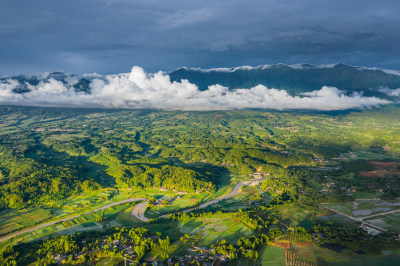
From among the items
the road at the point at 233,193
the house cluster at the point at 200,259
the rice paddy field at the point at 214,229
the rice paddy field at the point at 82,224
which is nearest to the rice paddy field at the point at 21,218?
the rice paddy field at the point at 82,224

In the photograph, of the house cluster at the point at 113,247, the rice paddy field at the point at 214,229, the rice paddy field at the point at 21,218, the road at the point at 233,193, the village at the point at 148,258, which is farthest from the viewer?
the road at the point at 233,193

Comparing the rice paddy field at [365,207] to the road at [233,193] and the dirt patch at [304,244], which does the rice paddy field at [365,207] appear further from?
the road at [233,193]

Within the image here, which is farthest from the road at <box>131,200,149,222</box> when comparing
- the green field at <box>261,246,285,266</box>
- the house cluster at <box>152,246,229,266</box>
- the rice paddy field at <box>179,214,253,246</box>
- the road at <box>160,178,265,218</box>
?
the green field at <box>261,246,285,266</box>

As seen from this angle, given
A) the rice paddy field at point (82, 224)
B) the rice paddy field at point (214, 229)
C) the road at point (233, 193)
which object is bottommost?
the road at point (233, 193)

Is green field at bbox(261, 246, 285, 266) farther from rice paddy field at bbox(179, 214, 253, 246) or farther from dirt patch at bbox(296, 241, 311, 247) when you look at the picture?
rice paddy field at bbox(179, 214, 253, 246)

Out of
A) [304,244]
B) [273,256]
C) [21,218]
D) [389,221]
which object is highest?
[389,221]

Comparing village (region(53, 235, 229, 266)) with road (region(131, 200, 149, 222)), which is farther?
road (region(131, 200, 149, 222))

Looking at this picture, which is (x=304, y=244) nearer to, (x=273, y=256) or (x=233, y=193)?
(x=273, y=256)

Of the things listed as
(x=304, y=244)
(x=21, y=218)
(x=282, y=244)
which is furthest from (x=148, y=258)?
(x=21, y=218)

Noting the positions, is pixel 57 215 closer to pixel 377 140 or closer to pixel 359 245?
pixel 359 245
